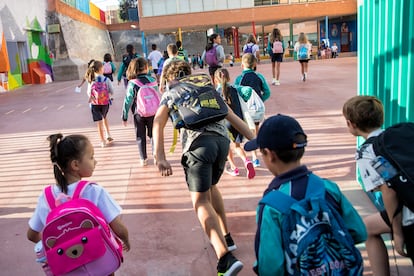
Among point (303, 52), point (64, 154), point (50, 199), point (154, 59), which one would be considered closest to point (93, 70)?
point (64, 154)

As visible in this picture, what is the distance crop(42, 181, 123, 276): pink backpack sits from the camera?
2135 mm

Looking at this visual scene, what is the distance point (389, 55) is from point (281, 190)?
93.9 inches

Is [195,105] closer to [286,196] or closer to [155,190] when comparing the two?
[286,196]

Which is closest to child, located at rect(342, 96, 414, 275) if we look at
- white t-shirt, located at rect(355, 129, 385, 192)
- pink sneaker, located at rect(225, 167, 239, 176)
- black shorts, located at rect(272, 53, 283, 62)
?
white t-shirt, located at rect(355, 129, 385, 192)

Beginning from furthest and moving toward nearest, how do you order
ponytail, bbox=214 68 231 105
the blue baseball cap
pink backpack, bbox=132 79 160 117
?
pink backpack, bbox=132 79 160 117, ponytail, bbox=214 68 231 105, the blue baseball cap

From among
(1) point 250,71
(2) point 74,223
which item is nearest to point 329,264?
(2) point 74,223

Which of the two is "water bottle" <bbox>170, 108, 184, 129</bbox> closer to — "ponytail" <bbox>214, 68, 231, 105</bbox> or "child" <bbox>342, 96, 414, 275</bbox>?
"child" <bbox>342, 96, 414, 275</bbox>

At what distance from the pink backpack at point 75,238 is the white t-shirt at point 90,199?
7 cm

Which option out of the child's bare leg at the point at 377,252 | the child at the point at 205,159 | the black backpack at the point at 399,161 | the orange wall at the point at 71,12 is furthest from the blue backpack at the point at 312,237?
the orange wall at the point at 71,12

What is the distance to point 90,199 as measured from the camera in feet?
7.59

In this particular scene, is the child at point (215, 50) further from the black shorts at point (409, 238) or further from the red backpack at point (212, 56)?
the black shorts at point (409, 238)

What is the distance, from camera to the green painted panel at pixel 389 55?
3.23m

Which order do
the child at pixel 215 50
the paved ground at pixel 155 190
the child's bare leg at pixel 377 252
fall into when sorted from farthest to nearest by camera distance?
the child at pixel 215 50 → the paved ground at pixel 155 190 → the child's bare leg at pixel 377 252

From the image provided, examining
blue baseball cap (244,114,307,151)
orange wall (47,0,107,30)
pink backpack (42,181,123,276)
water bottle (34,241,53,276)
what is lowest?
water bottle (34,241,53,276)
